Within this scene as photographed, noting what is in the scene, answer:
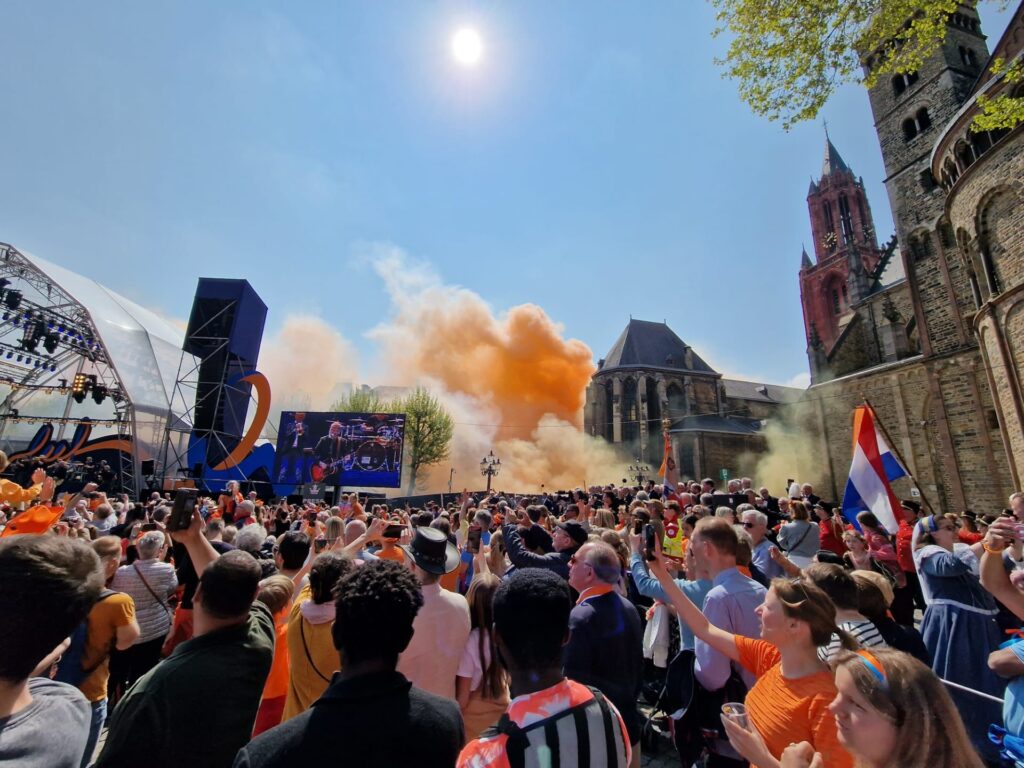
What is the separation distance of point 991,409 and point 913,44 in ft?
53.0

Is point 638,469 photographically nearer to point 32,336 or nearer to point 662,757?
point 662,757

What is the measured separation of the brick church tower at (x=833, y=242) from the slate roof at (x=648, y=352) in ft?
35.6

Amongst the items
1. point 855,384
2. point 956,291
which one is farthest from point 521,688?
point 855,384

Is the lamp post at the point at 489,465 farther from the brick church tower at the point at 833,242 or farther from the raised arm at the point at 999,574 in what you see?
the brick church tower at the point at 833,242

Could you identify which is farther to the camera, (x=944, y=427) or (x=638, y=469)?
(x=638, y=469)

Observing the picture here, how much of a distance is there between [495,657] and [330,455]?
23.0m

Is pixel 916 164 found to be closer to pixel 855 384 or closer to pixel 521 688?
pixel 855 384

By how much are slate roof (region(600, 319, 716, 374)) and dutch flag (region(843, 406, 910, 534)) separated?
36.3 meters

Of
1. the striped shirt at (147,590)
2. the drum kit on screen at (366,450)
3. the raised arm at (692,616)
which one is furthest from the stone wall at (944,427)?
the drum kit on screen at (366,450)

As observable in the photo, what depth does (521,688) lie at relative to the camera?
1.56 m

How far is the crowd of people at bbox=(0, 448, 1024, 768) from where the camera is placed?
51.8 inches

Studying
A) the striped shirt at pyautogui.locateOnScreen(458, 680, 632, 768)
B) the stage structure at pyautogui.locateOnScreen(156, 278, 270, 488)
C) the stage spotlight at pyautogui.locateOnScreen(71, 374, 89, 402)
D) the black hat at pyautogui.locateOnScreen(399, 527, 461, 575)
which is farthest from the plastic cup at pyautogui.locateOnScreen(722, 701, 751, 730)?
the stage spotlight at pyautogui.locateOnScreen(71, 374, 89, 402)

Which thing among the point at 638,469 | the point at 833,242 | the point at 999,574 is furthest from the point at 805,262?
the point at 999,574

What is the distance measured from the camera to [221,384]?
2123 cm
